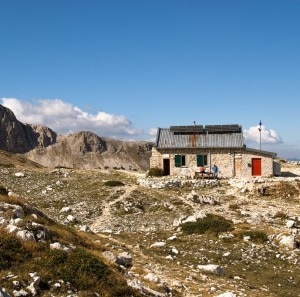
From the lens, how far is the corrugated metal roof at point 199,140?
53.4 metres

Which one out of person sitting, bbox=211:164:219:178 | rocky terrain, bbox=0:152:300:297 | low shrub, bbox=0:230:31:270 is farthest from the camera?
person sitting, bbox=211:164:219:178

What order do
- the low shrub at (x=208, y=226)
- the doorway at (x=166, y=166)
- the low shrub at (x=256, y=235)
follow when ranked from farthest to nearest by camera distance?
1. the doorway at (x=166, y=166)
2. the low shrub at (x=208, y=226)
3. the low shrub at (x=256, y=235)

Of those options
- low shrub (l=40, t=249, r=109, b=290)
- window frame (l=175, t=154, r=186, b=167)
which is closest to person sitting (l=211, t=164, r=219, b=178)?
window frame (l=175, t=154, r=186, b=167)

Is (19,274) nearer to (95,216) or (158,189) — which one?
(95,216)

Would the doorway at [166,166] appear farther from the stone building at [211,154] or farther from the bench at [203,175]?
the bench at [203,175]

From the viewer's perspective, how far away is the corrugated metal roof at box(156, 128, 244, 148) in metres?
53.4

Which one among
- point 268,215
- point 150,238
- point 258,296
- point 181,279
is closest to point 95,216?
point 150,238

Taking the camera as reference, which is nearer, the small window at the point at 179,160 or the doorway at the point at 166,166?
the small window at the point at 179,160

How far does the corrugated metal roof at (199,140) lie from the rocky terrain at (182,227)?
6870 millimetres

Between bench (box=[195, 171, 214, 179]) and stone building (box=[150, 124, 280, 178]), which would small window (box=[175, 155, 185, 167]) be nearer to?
stone building (box=[150, 124, 280, 178])

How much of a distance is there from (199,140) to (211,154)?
2753 millimetres

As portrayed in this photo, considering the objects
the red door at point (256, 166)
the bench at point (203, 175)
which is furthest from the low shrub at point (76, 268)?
the red door at point (256, 166)

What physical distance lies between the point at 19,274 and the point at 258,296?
28.5 ft

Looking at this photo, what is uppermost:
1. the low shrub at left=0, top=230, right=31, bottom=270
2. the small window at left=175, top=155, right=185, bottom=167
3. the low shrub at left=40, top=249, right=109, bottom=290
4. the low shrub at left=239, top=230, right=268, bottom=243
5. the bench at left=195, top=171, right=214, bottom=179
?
the small window at left=175, top=155, right=185, bottom=167
